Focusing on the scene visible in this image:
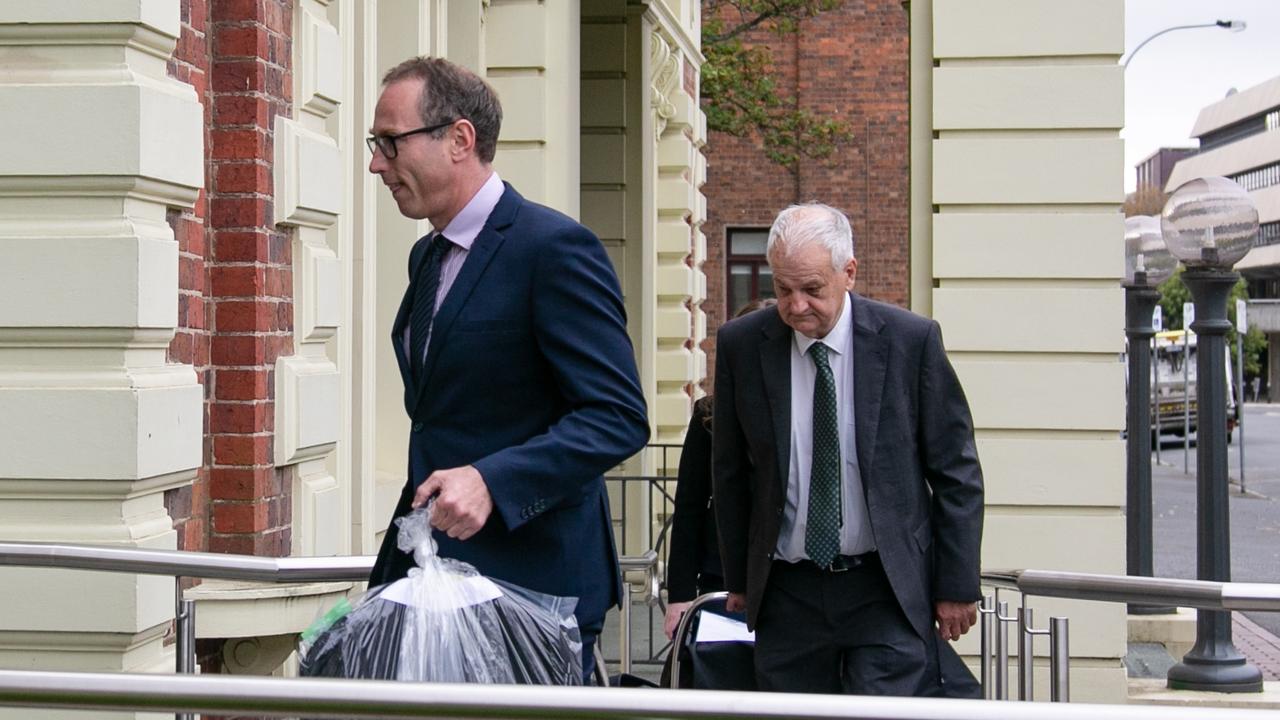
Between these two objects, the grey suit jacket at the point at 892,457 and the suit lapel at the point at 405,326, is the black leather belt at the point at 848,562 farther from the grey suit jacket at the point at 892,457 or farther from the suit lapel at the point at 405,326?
the suit lapel at the point at 405,326

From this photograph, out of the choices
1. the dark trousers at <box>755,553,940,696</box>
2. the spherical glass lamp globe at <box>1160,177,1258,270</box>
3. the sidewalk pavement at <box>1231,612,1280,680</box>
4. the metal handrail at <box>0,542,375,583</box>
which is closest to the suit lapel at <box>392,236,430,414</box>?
the metal handrail at <box>0,542,375,583</box>

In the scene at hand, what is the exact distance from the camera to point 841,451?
4.75 m

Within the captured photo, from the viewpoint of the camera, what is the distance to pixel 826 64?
91.2ft

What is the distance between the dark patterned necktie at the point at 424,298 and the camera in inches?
134

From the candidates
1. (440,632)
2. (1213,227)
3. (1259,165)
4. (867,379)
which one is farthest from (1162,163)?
(440,632)

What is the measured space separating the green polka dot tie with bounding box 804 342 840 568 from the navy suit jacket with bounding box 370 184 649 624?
4.54 feet

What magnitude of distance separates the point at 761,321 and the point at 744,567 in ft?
2.25

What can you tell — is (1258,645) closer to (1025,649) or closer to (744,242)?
(1025,649)

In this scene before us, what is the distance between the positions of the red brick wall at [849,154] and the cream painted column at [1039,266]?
703 inches

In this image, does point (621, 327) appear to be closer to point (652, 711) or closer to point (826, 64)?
point (652, 711)

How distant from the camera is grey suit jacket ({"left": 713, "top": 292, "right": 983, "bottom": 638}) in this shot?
471 centimetres

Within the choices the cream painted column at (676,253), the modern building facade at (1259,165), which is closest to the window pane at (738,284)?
the cream painted column at (676,253)

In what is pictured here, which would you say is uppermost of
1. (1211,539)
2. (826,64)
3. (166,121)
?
(826,64)

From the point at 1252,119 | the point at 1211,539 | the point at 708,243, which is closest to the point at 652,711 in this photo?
the point at 1211,539
